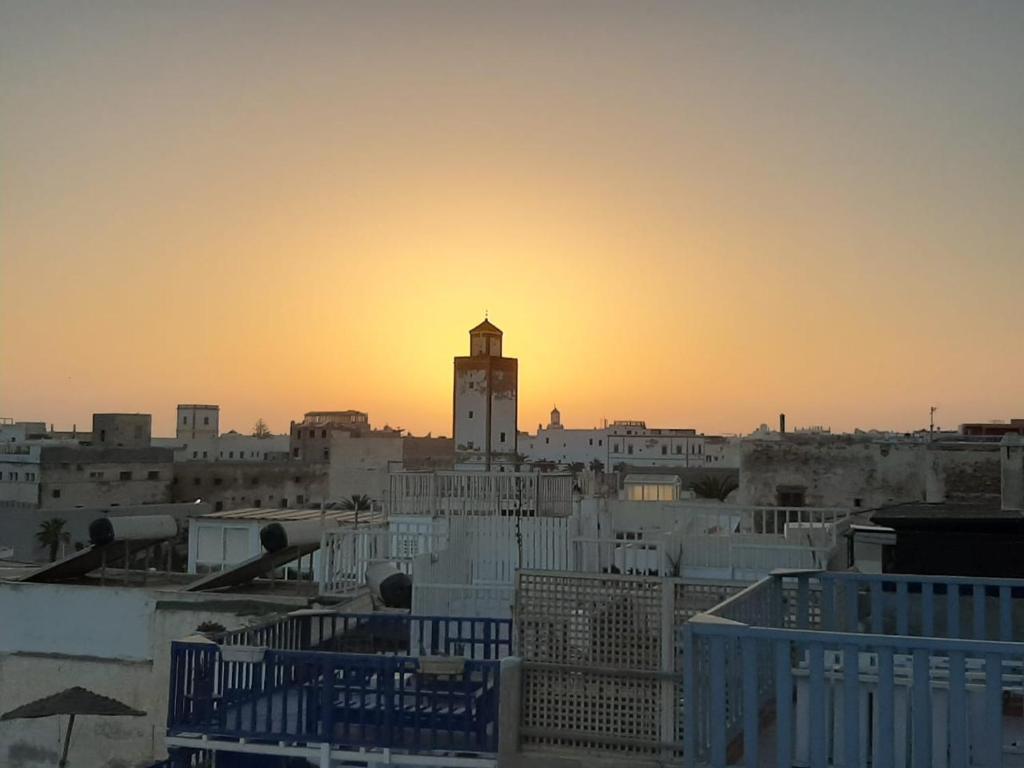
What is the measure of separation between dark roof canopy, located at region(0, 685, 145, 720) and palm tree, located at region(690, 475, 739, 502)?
157ft

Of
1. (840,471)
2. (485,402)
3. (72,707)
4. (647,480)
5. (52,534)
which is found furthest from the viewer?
(485,402)

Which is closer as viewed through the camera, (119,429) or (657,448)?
(119,429)

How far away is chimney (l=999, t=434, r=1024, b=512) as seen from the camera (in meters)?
23.1

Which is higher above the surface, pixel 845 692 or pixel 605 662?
pixel 845 692

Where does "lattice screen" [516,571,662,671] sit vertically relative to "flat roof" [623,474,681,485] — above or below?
below

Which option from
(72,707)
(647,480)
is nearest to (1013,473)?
(72,707)

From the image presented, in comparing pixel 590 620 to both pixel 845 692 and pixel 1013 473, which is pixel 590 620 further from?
pixel 1013 473

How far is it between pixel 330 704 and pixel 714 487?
52702 mm

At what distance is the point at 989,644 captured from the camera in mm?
6035

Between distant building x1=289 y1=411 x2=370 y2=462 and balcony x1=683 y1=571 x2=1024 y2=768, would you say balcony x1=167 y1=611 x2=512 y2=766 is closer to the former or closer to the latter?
balcony x1=683 y1=571 x2=1024 y2=768

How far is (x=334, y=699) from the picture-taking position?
905 centimetres

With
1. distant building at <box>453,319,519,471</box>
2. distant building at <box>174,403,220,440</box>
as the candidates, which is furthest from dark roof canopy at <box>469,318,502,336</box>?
distant building at <box>174,403,220,440</box>

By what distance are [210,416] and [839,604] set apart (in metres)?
114

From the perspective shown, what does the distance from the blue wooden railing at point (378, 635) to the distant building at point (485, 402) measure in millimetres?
45471
